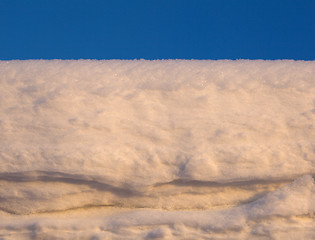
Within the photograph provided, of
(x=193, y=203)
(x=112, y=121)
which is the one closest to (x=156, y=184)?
(x=193, y=203)

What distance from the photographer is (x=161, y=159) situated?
3.67 ft

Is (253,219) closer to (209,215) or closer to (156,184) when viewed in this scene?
(209,215)

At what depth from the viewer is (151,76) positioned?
1296 mm

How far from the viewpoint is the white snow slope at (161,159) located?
3.61 feet

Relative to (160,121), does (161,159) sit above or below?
below

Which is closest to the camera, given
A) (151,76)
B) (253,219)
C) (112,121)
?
(253,219)

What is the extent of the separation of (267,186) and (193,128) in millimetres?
309

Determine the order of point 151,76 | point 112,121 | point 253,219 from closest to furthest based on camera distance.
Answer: point 253,219 < point 112,121 < point 151,76

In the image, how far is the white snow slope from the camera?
1.10 m

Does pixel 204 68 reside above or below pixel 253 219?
above

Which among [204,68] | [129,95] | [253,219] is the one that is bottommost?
[253,219]

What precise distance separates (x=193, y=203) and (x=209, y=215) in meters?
0.07

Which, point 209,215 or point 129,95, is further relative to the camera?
point 129,95

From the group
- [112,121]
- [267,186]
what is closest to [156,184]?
[112,121]
